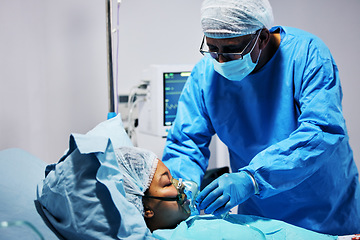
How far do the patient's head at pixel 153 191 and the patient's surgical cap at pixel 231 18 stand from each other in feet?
1.63

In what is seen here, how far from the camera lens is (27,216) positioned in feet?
3.61

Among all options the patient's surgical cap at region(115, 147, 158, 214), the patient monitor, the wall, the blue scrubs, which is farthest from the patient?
the patient monitor

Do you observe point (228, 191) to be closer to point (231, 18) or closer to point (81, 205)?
point (81, 205)

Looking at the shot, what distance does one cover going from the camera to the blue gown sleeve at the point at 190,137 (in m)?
1.46

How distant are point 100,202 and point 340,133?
796 millimetres

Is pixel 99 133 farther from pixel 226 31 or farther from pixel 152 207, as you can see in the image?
pixel 226 31

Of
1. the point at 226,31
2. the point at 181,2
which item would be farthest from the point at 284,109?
the point at 181,2

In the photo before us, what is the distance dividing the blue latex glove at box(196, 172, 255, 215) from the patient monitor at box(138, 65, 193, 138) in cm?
108

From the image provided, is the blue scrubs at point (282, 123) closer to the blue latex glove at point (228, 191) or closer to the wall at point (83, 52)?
the blue latex glove at point (228, 191)

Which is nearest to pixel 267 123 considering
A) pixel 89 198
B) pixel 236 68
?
pixel 236 68

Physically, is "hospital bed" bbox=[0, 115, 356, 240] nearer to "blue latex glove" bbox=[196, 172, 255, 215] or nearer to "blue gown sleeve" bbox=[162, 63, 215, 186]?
"blue latex glove" bbox=[196, 172, 255, 215]

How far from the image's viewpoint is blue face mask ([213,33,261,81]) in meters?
1.35

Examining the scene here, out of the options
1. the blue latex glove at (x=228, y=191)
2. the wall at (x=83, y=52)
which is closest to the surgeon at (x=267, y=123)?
the blue latex glove at (x=228, y=191)

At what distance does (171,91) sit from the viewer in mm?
2281
